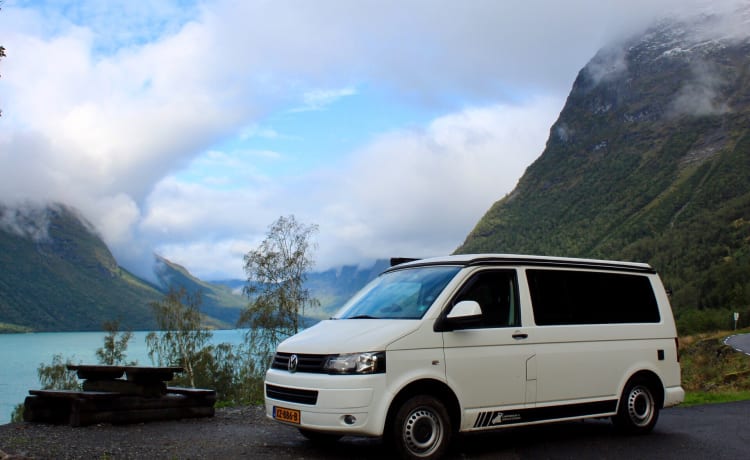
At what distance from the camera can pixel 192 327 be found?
63.1m

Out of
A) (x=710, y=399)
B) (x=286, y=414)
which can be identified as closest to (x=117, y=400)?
(x=286, y=414)

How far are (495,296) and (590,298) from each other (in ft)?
5.56

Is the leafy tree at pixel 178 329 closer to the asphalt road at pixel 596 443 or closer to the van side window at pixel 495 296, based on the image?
the asphalt road at pixel 596 443

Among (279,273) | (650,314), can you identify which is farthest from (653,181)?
(650,314)

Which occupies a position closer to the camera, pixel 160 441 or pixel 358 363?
pixel 358 363

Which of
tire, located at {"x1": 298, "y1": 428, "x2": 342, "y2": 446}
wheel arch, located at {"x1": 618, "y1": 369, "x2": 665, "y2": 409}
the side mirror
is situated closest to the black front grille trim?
tire, located at {"x1": 298, "y1": 428, "x2": 342, "y2": 446}

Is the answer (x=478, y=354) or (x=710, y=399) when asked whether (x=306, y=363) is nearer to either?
(x=478, y=354)

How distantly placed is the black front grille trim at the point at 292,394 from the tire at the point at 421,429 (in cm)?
92

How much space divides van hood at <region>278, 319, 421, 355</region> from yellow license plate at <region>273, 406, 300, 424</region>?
67 cm

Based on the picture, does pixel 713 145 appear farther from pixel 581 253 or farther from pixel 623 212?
pixel 581 253

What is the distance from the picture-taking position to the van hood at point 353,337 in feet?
25.7

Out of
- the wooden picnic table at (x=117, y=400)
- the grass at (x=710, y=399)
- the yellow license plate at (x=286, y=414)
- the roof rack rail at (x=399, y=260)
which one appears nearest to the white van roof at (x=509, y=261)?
the roof rack rail at (x=399, y=260)

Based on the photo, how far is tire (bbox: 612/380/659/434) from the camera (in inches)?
395

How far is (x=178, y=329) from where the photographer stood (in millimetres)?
63125
